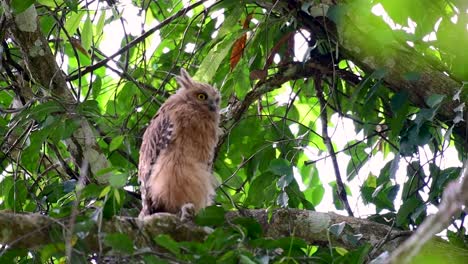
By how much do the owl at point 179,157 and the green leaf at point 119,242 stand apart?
1.57 m

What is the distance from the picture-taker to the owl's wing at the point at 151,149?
5.00 metres

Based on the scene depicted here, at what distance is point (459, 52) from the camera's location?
4500 millimetres

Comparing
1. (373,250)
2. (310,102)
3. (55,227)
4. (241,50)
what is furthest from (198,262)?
(310,102)

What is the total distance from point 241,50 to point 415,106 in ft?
4.14

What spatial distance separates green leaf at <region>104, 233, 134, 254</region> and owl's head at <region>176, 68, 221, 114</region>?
248 centimetres

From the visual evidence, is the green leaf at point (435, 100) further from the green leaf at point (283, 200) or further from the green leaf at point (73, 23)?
the green leaf at point (73, 23)

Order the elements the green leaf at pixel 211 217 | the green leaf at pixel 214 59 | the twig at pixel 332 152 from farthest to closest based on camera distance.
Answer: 1. the twig at pixel 332 152
2. the green leaf at pixel 214 59
3. the green leaf at pixel 211 217

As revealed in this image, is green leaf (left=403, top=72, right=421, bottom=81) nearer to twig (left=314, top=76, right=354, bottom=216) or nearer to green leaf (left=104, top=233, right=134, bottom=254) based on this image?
twig (left=314, top=76, right=354, bottom=216)

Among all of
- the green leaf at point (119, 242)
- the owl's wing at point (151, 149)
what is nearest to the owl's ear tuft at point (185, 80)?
the owl's wing at point (151, 149)

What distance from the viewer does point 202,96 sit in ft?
18.2

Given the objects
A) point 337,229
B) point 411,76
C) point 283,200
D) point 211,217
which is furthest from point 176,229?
point 411,76

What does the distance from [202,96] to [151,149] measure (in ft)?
2.09

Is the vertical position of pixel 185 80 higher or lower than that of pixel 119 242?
higher

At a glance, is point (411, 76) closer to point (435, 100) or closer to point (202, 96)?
point (435, 100)
